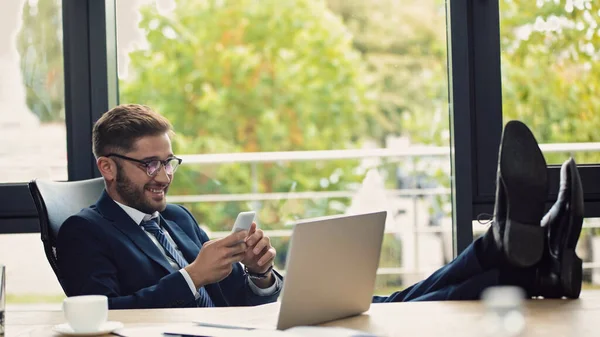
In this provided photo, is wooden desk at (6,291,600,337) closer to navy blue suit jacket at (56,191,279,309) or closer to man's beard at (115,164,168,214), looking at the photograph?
navy blue suit jacket at (56,191,279,309)

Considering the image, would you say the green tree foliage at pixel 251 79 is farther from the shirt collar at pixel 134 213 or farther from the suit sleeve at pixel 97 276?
the suit sleeve at pixel 97 276

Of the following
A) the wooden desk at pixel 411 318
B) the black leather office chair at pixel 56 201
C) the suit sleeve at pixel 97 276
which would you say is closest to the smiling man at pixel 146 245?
the suit sleeve at pixel 97 276

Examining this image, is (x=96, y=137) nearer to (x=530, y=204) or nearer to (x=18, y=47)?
(x=18, y=47)

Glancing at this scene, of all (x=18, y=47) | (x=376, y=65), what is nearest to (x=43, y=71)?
(x=18, y=47)

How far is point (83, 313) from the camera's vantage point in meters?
1.42

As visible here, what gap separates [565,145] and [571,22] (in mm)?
480

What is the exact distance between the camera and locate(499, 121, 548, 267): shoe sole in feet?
5.89

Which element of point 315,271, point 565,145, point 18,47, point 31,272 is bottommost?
point 31,272

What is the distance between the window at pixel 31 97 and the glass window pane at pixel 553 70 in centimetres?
171

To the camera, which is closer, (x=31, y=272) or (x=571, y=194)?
(x=571, y=194)

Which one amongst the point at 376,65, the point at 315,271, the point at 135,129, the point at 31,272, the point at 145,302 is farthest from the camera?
the point at 376,65

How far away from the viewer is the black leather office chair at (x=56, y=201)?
2.25 metres

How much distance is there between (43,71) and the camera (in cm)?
312

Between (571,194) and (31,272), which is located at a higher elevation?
(571,194)
